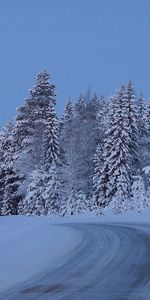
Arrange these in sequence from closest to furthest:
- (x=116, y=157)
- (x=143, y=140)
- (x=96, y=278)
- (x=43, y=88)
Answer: (x=96, y=278) → (x=116, y=157) → (x=43, y=88) → (x=143, y=140)

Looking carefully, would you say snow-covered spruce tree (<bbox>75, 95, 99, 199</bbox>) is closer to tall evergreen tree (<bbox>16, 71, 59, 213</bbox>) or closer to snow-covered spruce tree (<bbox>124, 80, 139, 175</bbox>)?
tall evergreen tree (<bbox>16, 71, 59, 213</bbox>)

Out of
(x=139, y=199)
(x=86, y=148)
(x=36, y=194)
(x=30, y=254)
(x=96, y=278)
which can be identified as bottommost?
(x=96, y=278)

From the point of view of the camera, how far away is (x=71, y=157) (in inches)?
1631

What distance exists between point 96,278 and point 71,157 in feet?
112

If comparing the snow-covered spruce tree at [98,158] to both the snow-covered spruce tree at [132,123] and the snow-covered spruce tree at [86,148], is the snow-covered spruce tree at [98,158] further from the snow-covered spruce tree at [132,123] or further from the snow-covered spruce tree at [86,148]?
the snow-covered spruce tree at [132,123]

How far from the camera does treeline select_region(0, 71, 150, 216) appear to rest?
124 feet

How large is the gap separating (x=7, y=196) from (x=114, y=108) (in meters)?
14.4

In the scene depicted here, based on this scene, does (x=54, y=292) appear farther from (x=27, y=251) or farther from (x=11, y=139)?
(x=11, y=139)

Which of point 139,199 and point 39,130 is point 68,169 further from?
point 139,199

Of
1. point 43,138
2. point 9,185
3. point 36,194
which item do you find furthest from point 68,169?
point 9,185

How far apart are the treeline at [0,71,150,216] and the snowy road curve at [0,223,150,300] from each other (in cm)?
2378

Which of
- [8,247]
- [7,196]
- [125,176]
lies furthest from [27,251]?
[7,196]

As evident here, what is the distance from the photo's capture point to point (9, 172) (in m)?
49.6

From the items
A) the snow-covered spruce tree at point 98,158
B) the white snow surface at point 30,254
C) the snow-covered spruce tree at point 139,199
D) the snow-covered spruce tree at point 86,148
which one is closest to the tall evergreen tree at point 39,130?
the snow-covered spruce tree at point 86,148
